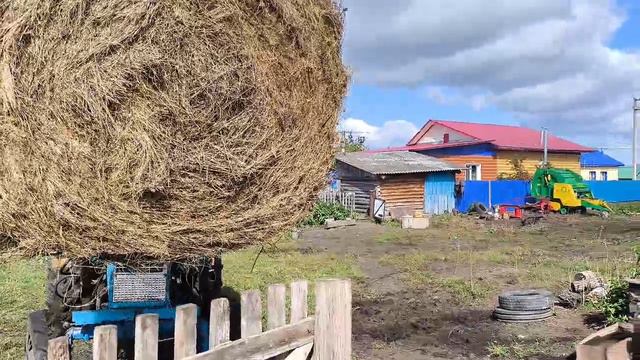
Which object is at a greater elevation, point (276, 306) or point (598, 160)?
point (598, 160)

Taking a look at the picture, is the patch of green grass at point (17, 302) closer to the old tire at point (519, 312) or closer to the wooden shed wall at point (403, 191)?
the old tire at point (519, 312)

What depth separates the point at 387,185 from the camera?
27.1 metres

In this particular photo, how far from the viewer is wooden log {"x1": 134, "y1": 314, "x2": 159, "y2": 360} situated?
2465 millimetres

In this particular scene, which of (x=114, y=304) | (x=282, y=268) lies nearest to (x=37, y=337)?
(x=114, y=304)

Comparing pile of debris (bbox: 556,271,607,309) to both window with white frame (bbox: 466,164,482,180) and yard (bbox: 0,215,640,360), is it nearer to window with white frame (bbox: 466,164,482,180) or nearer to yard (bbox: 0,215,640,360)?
yard (bbox: 0,215,640,360)

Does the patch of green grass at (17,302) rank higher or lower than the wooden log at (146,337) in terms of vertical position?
lower

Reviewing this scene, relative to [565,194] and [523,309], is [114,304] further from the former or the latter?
[565,194]

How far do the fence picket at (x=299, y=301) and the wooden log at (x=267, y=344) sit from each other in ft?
0.13

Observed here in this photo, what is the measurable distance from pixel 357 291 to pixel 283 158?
21.4ft

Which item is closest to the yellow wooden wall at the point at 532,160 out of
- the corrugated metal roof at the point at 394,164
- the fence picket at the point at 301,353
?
the corrugated metal roof at the point at 394,164

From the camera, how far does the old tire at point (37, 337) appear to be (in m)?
4.31

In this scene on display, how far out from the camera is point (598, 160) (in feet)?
167

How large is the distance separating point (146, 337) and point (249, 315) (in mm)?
514

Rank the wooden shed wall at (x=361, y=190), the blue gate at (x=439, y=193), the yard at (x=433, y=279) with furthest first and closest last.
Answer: the blue gate at (x=439, y=193)
the wooden shed wall at (x=361, y=190)
the yard at (x=433, y=279)
